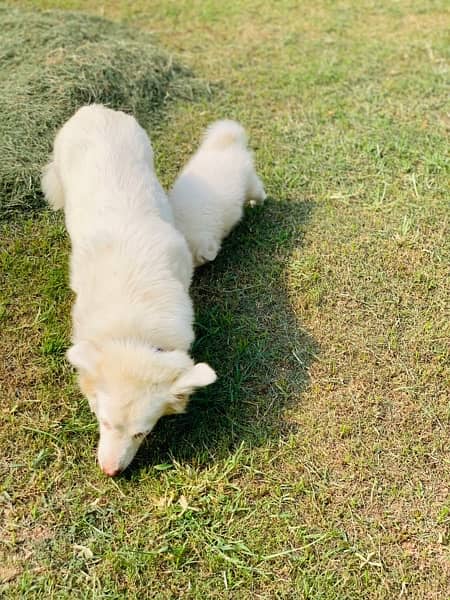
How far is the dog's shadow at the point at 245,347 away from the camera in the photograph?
4.08 meters

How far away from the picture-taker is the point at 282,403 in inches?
171

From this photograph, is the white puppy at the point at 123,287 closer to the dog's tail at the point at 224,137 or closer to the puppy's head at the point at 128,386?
the puppy's head at the point at 128,386

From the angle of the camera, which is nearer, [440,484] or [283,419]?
[440,484]

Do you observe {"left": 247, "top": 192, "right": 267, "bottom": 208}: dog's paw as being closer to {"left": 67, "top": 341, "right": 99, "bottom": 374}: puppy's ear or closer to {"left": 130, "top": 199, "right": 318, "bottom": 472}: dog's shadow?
{"left": 130, "top": 199, "right": 318, "bottom": 472}: dog's shadow

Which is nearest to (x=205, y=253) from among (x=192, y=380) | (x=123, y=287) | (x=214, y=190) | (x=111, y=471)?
(x=214, y=190)

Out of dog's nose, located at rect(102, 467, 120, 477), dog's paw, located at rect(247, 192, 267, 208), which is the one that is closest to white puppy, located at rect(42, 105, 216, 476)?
dog's nose, located at rect(102, 467, 120, 477)

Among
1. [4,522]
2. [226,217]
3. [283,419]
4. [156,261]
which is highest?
[156,261]

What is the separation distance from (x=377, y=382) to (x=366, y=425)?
1.22 feet

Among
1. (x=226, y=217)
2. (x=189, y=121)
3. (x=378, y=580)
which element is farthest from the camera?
(x=189, y=121)

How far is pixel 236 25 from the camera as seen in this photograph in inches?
344

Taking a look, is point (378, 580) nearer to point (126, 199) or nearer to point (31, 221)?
point (126, 199)

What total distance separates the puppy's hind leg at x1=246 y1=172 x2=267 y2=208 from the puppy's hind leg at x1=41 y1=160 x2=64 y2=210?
158 centimetres

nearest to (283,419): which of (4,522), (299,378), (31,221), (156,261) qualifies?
(299,378)

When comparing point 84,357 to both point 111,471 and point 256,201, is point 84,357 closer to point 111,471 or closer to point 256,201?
point 111,471
